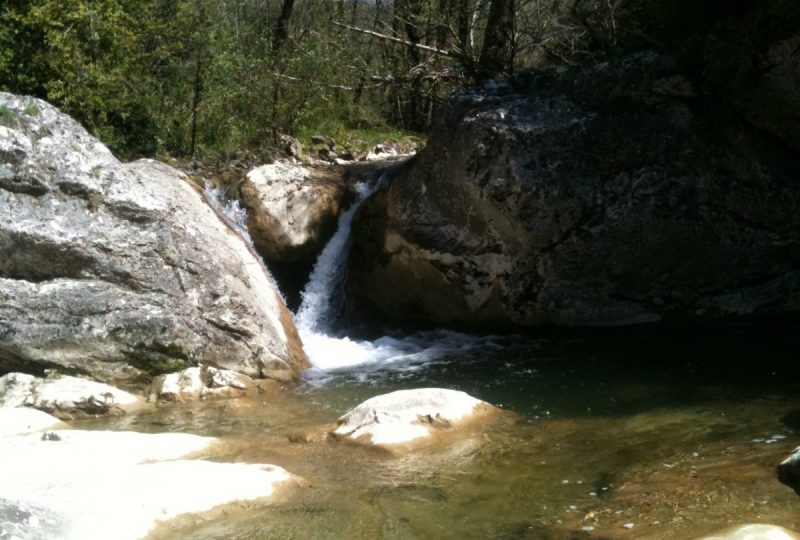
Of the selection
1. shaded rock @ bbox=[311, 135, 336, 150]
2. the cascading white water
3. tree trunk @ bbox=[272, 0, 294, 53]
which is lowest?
the cascading white water

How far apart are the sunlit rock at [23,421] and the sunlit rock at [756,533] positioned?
4808 millimetres

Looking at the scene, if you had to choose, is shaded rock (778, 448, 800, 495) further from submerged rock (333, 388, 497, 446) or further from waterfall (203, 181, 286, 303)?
waterfall (203, 181, 286, 303)

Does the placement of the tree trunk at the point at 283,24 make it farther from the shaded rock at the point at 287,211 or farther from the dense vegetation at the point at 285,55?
the shaded rock at the point at 287,211

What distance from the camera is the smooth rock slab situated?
4.12 m

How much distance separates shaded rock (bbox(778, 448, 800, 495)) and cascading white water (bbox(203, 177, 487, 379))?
509 centimetres

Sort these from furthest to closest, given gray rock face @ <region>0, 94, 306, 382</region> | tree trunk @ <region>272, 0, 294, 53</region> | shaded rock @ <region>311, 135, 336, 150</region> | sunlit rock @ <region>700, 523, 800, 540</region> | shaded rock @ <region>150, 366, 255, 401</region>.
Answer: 1. tree trunk @ <region>272, 0, 294, 53</region>
2. shaded rock @ <region>311, 135, 336, 150</region>
3. gray rock face @ <region>0, 94, 306, 382</region>
4. shaded rock @ <region>150, 366, 255, 401</region>
5. sunlit rock @ <region>700, 523, 800, 540</region>

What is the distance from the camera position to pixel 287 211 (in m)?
11.0

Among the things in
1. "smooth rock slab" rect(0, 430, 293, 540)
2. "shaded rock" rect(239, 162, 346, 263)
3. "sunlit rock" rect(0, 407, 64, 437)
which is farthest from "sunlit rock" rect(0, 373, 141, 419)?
"shaded rock" rect(239, 162, 346, 263)

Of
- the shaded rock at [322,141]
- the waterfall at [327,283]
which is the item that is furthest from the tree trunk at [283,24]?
the waterfall at [327,283]

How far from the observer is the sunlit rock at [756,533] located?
3676 mm

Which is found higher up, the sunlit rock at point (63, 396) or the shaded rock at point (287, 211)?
the shaded rock at point (287, 211)

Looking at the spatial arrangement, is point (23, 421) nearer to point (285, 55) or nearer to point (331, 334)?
point (331, 334)

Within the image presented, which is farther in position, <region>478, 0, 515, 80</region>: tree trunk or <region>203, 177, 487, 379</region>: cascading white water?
<region>478, 0, 515, 80</region>: tree trunk

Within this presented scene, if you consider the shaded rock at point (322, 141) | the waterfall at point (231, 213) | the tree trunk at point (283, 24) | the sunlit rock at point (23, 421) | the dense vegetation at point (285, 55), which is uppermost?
the tree trunk at point (283, 24)
